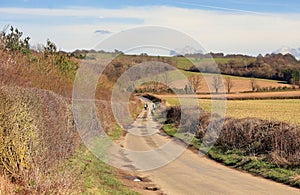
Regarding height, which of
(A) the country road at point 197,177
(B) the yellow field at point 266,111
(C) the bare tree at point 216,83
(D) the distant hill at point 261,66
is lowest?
(A) the country road at point 197,177

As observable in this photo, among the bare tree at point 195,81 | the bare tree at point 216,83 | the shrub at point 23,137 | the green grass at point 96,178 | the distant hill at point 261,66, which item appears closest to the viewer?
the shrub at point 23,137

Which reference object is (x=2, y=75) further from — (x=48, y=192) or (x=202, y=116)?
(x=202, y=116)

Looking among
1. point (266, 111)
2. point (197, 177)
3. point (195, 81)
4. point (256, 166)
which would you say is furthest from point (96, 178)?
point (195, 81)

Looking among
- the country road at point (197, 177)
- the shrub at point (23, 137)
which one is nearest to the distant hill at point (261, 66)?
the country road at point (197, 177)

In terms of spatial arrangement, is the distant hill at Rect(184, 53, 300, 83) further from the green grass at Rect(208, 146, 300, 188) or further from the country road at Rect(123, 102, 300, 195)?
the country road at Rect(123, 102, 300, 195)

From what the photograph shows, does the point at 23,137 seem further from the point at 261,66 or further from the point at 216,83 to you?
the point at 261,66

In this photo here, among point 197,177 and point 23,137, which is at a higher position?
point 23,137

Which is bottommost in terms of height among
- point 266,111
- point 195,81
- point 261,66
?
point 266,111

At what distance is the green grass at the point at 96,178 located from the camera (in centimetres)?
1248

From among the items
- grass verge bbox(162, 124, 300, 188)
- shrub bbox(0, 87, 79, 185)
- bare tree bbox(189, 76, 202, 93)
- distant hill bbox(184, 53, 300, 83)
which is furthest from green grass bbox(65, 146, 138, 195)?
distant hill bbox(184, 53, 300, 83)

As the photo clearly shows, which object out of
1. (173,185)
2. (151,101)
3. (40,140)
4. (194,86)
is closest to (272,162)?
(173,185)

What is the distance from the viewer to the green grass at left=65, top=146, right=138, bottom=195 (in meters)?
12.5

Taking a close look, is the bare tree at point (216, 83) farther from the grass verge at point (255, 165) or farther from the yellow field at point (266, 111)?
the grass verge at point (255, 165)

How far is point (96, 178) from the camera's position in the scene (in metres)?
15.6
